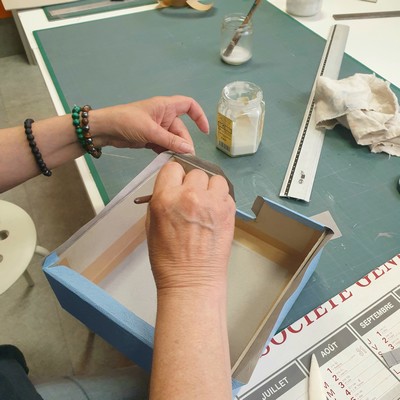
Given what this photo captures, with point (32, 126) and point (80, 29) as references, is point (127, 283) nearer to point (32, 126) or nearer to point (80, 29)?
point (32, 126)

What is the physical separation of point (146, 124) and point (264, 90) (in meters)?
0.43

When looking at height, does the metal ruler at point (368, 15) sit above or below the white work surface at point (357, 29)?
above

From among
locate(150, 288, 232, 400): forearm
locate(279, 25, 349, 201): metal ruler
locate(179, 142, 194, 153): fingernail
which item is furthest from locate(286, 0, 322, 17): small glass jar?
locate(150, 288, 232, 400): forearm

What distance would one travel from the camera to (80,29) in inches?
49.0

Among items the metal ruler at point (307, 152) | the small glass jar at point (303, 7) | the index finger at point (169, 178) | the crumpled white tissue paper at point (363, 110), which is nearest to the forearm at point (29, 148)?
the index finger at point (169, 178)

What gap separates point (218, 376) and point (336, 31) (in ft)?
3.73

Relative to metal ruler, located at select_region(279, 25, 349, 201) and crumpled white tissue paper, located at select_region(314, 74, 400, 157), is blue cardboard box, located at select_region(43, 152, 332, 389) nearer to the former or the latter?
metal ruler, located at select_region(279, 25, 349, 201)

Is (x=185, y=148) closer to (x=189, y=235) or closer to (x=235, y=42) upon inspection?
(x=189, y=235)

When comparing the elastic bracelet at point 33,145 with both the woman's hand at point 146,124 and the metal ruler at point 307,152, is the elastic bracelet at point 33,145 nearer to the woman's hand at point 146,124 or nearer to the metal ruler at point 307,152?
the woman's hand at point 146,124

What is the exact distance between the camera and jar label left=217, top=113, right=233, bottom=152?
2.59 ft

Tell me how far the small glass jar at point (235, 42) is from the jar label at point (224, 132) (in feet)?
1.16

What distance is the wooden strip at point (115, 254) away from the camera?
667mm

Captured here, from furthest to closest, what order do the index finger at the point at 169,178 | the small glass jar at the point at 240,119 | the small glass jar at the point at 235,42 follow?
the small glass jar at the point at 235,42 → the small glass jar at the point at 240,119 → the index finger at the point at 169,178

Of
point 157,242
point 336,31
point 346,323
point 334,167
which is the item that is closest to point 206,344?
point 157,242
